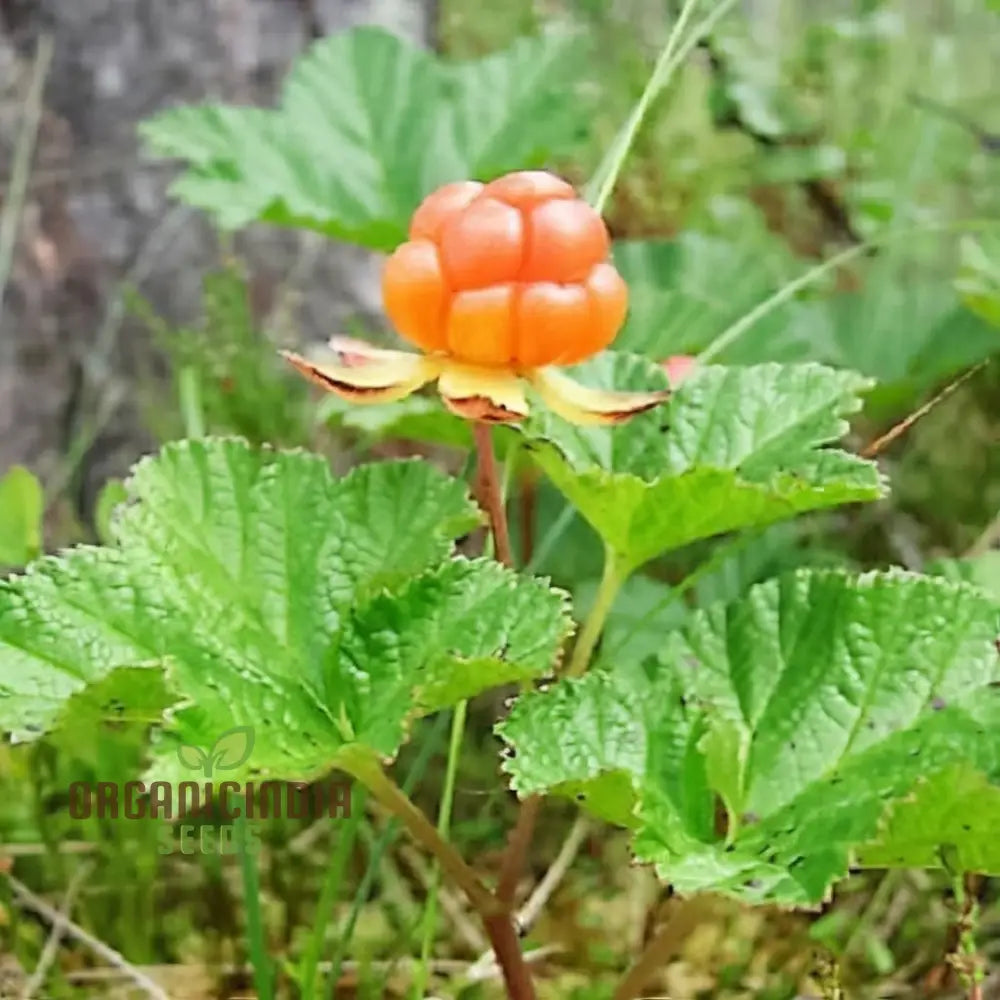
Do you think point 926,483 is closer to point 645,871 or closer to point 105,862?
point 645,871

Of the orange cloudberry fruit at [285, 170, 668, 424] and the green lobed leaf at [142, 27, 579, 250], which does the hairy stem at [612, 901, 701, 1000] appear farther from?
the green lobed leaf at [142, 27, 579, 250]

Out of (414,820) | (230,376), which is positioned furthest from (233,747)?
(230,376)

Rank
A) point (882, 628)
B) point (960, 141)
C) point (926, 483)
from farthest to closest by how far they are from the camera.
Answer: point (960, 141) → point (926, 483) → point (882, 628)

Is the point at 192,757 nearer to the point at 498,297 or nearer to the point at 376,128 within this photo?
the point at 498,297

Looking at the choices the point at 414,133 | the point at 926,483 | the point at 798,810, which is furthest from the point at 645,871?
the point at 414,133

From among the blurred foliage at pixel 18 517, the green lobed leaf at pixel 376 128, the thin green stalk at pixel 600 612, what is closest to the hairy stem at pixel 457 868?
the thin green stalk at pixel 600 612

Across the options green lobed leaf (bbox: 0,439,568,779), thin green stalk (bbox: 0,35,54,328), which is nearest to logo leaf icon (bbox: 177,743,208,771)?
green lobed leaf (bbox: 0,439,568,779)
